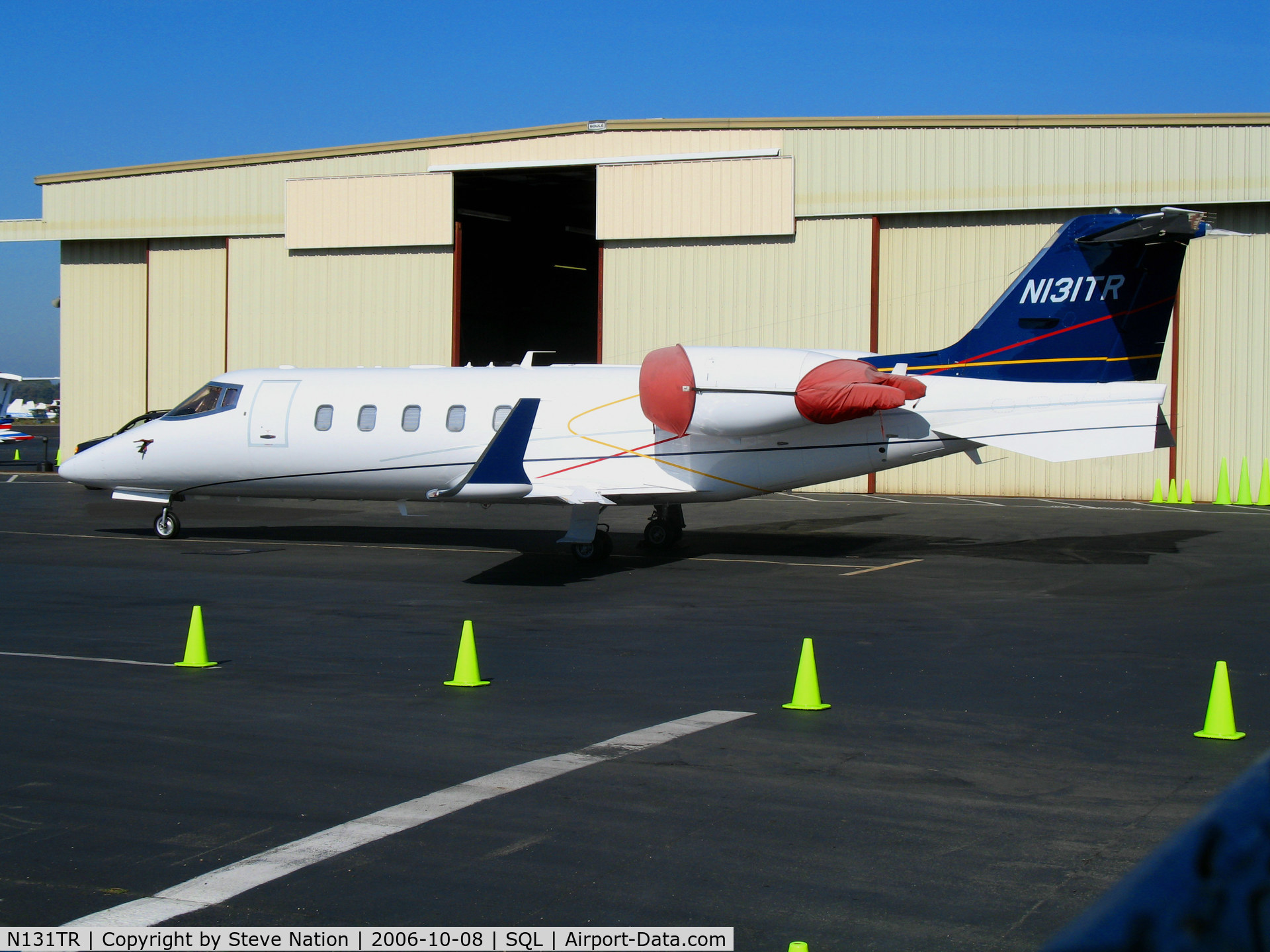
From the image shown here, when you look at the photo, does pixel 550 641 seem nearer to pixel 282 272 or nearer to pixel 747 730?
pixel 747 730

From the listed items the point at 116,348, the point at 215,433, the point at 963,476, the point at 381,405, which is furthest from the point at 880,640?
the point at 116,348

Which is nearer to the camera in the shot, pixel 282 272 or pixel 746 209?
pixel 746 209

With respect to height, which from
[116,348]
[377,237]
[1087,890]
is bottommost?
[1087,890]

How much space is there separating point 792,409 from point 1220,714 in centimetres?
999

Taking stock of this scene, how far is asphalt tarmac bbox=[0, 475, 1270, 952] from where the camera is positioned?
6016 mm

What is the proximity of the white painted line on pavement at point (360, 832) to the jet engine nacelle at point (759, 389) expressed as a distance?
9.32 metres

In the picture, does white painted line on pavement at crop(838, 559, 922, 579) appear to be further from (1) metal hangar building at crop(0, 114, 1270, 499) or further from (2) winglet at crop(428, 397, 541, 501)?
(1) metal hangar building at crop(0, 114, 1270, 499)

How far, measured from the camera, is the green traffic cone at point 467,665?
10.9m

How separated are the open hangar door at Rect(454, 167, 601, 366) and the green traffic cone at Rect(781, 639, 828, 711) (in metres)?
25.6

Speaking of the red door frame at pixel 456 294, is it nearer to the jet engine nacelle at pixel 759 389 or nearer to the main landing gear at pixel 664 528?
the main landing gear at pixel 664 528

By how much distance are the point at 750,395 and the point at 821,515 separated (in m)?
9.25

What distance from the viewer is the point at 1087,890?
19.7 feet

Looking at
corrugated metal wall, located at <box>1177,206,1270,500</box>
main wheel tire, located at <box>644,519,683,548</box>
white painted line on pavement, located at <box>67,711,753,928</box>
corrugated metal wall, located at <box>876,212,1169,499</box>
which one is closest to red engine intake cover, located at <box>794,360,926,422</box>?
main wheel tire, located at <box>644,519,683,548</box>

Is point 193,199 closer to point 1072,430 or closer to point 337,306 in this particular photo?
point 337,306
